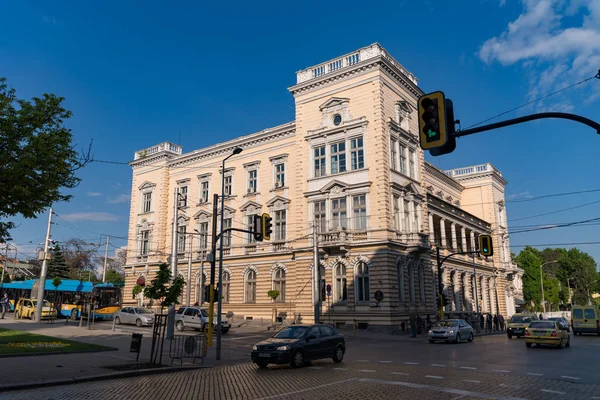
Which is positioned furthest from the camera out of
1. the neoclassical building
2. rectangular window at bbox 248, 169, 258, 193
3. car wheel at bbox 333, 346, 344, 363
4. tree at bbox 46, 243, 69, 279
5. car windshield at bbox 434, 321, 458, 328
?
tree at bbox 46, 243, 69, 279

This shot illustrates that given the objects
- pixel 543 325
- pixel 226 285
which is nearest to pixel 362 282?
pixel 543 325

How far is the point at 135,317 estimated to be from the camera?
3650cm

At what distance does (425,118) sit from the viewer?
9.84 meters

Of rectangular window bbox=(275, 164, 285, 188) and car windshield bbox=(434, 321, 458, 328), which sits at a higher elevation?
rectangular window bbox=(275, 164, 285, 188)

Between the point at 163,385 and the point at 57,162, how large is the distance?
8.67 meters

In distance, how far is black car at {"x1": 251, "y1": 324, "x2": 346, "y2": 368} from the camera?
642 inches

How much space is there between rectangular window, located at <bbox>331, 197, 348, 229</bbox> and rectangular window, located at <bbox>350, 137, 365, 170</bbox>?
121 inches

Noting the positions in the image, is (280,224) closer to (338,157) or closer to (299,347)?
(338,157)

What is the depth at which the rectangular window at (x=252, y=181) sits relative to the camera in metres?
47.8

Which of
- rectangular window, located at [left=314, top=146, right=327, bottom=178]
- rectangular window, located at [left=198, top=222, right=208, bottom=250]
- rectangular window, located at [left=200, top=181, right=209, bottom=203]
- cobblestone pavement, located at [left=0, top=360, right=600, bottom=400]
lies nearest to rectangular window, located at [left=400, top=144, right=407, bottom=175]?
rectangular window, located at [left=314, top=146, right=327, bottom=178]

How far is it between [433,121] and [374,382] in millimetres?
7591

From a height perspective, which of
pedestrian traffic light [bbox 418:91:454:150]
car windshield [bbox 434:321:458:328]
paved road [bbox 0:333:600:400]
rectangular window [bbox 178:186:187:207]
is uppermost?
rectangular window [bbox 178:186:187:207]

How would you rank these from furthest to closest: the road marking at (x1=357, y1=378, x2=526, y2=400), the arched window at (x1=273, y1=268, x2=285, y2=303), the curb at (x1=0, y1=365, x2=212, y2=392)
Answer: the arched window at (x1=273, y1=268, x2=285, y2=303) < the curb at (x1=0, y1=365, x2=212, y2=392) < the road marking at (x1=357, y1=378, x2=526, y2=400)

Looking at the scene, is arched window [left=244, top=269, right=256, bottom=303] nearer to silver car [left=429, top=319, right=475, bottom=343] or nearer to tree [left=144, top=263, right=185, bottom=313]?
tree [left=144, top=263, right=185, bottom=313]
